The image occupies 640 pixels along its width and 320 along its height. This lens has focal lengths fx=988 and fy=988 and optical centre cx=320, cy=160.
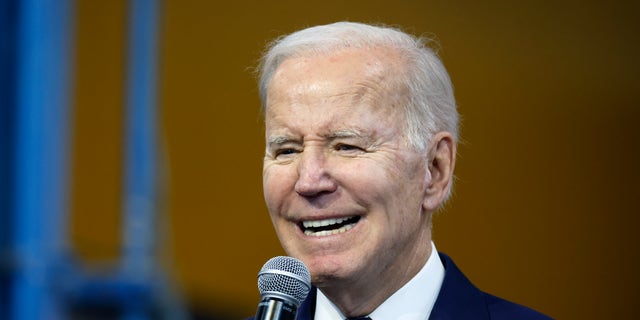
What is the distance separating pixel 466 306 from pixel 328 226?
0.85 ft

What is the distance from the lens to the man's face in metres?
1.49

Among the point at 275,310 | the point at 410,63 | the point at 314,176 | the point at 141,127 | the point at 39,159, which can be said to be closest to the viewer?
the point at 275,310

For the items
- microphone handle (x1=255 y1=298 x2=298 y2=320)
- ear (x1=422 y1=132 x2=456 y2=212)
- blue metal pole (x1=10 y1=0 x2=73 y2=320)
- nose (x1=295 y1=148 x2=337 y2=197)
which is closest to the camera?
microphone handle (x1=255 y1=298 x2=298 y2=320)

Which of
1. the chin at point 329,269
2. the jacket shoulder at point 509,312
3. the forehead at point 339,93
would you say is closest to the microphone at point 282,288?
the chin at point 329,269

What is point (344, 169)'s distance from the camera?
4.91 feet

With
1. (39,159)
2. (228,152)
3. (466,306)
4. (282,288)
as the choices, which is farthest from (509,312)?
(228,152)

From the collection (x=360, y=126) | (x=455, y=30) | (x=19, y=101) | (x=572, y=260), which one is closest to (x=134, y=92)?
(x=19, y=101)

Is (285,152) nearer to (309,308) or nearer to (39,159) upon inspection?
(309,308)

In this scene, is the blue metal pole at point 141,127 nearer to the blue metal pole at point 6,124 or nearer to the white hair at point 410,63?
the blue metal pole at point 6,124

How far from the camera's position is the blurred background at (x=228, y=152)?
2635 mm

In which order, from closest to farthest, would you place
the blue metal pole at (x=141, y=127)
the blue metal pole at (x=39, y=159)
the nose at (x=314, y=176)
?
the nose at (x=314, y=176)
the blue metal pole at (x=39, y=159)
the blue metal pole at (x=141, y=127)

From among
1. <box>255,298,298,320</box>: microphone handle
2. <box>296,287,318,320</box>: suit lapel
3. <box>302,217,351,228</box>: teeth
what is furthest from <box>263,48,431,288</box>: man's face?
<box>255,298,298,320</box>: microphone handle

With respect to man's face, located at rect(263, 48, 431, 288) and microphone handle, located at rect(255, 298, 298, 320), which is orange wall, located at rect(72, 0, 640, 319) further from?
microphone handle, located at rect(255, 298, 298, 320)

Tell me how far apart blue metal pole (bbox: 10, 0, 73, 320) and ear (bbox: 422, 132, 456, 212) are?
1.34m
